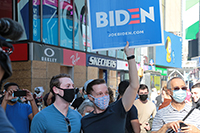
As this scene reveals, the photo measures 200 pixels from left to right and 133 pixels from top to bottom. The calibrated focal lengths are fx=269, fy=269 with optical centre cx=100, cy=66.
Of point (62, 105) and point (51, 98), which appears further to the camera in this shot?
point (51, 98)

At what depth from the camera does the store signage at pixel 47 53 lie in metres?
13.6

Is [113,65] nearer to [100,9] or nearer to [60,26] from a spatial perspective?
[60,26]

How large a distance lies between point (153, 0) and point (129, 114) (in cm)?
252

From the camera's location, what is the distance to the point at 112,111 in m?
3.04

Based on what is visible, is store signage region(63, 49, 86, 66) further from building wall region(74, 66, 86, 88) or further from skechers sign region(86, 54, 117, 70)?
skechers sign region(86, 54, 117, 70)

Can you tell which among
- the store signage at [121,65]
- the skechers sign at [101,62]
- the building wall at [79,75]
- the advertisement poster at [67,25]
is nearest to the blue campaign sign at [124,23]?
the advertisement poster at [67,25]

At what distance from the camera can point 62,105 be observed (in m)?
3.14

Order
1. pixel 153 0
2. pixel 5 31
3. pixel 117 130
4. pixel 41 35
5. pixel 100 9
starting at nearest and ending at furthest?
pixel 5 31 < pixel 117 130 < pixel 153 0 < pixel 100 9 < pixel 41 35

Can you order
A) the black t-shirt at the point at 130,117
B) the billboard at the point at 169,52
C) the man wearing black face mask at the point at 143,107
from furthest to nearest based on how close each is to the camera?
the billboard at the point at 169,52 < the man wearing black face mask at the point at 143,107 < the black t-shirt at the point at 130,117

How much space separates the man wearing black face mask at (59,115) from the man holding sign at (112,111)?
16 centimetres

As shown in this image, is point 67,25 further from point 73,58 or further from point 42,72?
point 42,72

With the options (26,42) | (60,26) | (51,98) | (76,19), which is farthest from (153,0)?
(76,19)

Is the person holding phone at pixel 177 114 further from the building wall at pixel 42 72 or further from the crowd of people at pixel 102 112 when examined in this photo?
the building wall at pixel 42 72

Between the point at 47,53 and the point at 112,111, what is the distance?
11.9m
